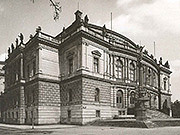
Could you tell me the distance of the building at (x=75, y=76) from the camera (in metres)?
33.2

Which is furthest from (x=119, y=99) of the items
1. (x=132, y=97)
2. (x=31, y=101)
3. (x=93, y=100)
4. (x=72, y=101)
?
(x=31, y=101)

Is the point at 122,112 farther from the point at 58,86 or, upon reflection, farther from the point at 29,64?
the point at 29,64

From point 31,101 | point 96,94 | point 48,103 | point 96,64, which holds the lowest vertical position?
point 48,103

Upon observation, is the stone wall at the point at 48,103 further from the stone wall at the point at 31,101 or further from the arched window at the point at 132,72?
the arched window at the point at 132,72

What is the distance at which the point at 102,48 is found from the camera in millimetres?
36562

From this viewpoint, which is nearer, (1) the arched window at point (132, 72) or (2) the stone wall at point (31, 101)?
(2) the stone wall at point (31, 101)

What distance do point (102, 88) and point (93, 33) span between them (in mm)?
7739

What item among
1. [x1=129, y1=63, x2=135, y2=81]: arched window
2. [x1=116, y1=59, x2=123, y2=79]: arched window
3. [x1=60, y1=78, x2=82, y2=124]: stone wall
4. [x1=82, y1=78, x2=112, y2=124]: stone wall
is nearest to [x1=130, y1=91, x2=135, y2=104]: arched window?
[x1=129, y1=63, x2=135, y2=81]: arched window

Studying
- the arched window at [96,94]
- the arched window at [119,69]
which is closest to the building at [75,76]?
the arched window at [119,69]

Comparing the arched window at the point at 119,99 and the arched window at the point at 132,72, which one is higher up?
the arched window at the point at 132,72


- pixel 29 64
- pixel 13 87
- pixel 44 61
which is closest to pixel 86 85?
pixel 44 61

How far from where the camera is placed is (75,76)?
109ft

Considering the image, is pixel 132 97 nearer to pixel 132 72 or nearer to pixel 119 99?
pixel 119 99

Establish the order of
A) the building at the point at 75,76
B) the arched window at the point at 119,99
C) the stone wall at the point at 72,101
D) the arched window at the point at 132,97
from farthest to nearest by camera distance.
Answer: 1. the arched window at the point at 132,97
2. the arched window at the point at 119,99
3. the building at the point at 75,76
4. the stone wall at the point at 72,101
